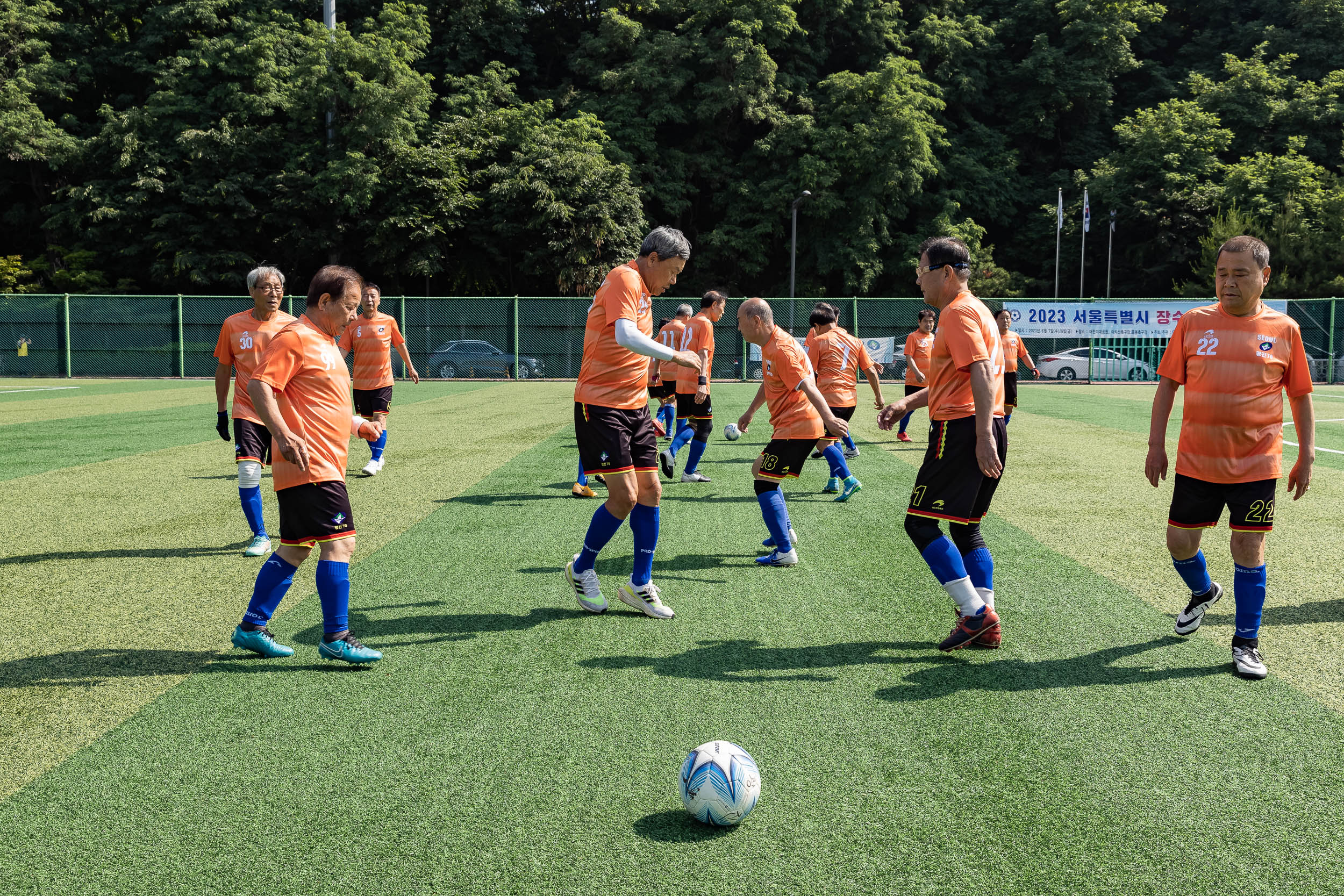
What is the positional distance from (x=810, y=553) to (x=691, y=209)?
1511 inches

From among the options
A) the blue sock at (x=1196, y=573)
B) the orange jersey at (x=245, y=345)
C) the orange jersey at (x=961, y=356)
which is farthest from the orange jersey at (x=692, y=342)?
the blue sock at (x=1196, y=573)

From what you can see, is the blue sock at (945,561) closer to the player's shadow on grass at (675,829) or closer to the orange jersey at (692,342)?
the player's shadow on grass at (675,829)

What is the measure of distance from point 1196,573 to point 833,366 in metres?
4.91

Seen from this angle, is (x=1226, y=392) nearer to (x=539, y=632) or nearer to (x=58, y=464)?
(x=539, y=632)

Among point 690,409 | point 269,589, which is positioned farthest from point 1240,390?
point 690,409

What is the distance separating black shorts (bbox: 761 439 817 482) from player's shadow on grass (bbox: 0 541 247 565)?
12.2 feet

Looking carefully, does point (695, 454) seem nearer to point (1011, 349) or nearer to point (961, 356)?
point (1011, 349)

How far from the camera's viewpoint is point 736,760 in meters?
2.92

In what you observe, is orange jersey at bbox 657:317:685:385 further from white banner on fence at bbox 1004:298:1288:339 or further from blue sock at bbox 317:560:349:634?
white banner on fence at bbox 1004:298:1288:339

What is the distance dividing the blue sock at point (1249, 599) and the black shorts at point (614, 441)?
2.74m

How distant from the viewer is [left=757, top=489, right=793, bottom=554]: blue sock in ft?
19.8

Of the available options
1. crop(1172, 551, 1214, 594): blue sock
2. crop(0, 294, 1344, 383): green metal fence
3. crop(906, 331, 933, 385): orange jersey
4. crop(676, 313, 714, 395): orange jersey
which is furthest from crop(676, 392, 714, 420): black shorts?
crop(0, 294, 1344, 383): green metal fence

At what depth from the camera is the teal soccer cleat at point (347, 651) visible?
414cm

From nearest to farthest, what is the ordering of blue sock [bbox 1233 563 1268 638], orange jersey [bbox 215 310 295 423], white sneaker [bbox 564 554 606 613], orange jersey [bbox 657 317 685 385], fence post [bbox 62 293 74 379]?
blue sock [bbox 1233 563 1268 638], white sneaker [bbox 564 554 606 613], orange jersey [bbox 215 310 295 423], orange jersey [bbox 657 317 685 385], fence post [bbox 62 293 74 379]
